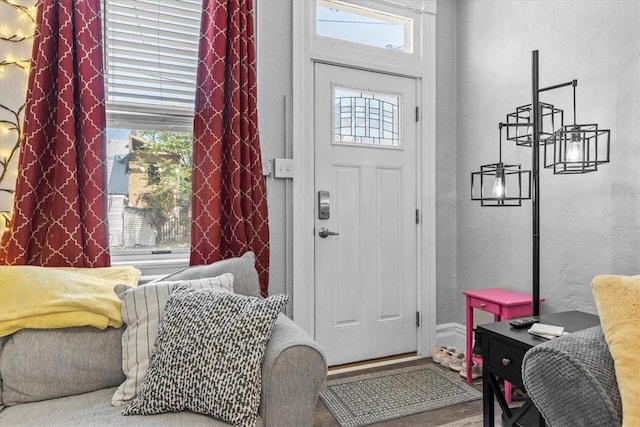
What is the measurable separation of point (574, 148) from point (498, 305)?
96 cm

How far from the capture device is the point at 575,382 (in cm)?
117

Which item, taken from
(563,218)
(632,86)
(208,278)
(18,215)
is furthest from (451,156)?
(18,215)

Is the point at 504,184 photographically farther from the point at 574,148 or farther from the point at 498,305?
→ the point at 498,305

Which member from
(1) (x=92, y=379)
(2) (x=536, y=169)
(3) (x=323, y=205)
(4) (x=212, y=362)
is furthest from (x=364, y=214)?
(1) (x=92, y=379)

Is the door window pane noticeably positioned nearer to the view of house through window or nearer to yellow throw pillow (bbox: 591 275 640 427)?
the view of house through window

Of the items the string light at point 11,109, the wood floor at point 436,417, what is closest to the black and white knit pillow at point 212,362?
the wood floor at point 436,417

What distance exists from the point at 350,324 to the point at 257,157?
1264 millimetres

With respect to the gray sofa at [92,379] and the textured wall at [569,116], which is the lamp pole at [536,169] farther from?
the gray sofa at [92,379]

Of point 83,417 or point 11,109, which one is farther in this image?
point 11,109

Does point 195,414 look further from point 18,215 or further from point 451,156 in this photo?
point 451,156

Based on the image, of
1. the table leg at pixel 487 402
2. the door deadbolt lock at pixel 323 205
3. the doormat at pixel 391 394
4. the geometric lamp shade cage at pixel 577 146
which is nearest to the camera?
the table leg at pixel 487 402

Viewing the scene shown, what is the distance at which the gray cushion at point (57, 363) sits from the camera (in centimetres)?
148

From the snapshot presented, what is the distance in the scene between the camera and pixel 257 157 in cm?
244

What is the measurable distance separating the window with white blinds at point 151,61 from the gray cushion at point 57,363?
1209mm
